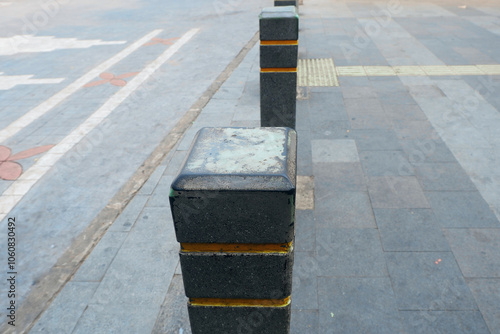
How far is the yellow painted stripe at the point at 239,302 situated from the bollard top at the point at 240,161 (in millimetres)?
632

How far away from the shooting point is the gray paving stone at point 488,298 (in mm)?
3283

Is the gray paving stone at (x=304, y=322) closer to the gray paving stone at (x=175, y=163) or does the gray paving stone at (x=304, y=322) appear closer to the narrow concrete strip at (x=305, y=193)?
the narrow concrete strip at (x=305, y=193)

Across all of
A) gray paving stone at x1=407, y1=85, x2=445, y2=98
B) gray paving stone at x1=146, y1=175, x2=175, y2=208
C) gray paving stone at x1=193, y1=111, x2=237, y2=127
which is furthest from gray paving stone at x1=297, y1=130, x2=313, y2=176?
gray paving stone at x1=407, y1=85, x2=445, y2=98

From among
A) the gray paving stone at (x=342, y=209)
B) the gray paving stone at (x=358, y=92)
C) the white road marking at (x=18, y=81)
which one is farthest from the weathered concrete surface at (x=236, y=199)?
the white road marking at (x=18, y=81)

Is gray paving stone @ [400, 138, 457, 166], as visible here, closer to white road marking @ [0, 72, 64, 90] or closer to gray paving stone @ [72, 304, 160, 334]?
gray paving stone @ [72, 304, 160, 334]

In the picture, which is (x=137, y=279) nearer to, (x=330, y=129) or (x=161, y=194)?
(x=161, y=194)

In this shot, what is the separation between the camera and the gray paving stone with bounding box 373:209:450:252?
13.5ft

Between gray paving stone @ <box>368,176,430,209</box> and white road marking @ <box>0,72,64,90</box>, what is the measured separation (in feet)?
27.2

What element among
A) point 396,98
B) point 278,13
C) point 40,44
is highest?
point 278,13

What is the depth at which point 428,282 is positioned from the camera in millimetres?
3672

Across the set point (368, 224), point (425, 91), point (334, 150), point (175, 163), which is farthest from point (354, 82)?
point (368, 224)

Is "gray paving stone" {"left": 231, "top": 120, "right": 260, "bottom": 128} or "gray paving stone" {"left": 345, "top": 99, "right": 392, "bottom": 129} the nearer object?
"gray paving stone" {"left": 345, "top": 99, "right": 392, "bottom": 129}

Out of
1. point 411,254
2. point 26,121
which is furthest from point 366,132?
point 26,121

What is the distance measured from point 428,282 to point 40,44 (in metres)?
14.0
